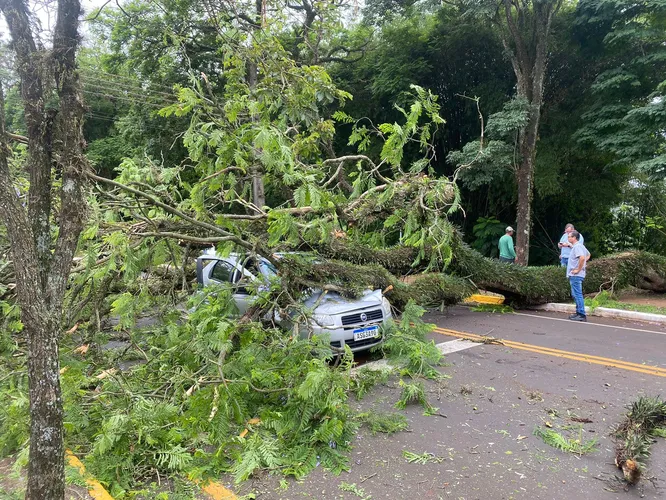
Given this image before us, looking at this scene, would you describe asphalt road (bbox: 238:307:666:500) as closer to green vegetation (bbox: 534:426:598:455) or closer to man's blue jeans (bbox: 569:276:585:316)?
green vegetation (bbox: 534:426:598:455)

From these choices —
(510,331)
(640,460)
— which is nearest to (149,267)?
(640,460)

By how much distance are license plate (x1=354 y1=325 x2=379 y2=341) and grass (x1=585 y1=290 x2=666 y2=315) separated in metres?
5.94

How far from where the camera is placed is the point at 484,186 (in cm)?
1750

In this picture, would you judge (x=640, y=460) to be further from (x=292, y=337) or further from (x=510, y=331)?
(x=510, y=331)

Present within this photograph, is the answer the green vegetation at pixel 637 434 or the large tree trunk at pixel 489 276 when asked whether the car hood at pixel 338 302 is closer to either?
the large tree trunk at pixel 489 276

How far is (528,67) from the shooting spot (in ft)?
43.3

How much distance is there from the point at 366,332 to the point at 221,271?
10.6ft

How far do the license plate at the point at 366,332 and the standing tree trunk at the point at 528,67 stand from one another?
28.9 ft

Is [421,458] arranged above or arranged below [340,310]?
below

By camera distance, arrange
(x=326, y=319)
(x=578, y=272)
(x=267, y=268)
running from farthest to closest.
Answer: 1. (x=578, y=272)
2. (x=267, y=268)
3. (x=326, y=319)

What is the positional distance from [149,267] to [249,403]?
232 cm

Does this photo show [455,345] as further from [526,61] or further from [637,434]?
[526,61]

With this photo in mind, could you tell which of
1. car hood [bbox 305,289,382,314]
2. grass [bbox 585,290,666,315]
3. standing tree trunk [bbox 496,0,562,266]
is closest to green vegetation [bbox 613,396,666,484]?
car hood [bbox 305,289,382,314]

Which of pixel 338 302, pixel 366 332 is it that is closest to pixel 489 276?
pixel 366 332
